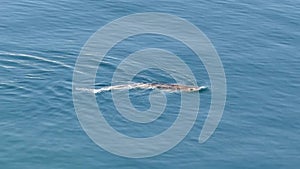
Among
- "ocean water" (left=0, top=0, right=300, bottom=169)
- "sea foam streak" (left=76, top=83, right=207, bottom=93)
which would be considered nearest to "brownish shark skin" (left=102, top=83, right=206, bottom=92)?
"sea foam streak" (left=76, top=83, right=207, bottom=93)

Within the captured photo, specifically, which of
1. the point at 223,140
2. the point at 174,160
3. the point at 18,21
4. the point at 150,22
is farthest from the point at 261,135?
the point at 18,21

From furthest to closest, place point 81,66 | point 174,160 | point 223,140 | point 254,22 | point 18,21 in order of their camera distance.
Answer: point 254,22
point 18,21
point 81,66
point 223,140
point 174,160

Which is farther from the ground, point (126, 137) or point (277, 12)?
point (277, 12)

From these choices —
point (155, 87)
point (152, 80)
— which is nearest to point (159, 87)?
point (155, 87)

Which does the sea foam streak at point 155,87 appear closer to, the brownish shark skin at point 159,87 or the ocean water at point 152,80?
the brownish shark skin at point 159,87

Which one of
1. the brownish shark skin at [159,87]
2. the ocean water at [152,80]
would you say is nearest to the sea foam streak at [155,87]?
the brownish shark skin at [159,87]

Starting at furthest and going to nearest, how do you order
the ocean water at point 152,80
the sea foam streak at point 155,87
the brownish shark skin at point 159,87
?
the brownish shark skin at point 159,87 → the sea foam streak at point 155,87 → the ocean water at point 152,80

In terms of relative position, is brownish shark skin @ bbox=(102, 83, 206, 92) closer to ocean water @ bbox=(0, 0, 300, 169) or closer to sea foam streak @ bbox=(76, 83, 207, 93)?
sea foam streak @ bbox=(76, 83, 207, 93)

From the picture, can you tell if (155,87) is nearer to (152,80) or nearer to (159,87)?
(159,87)

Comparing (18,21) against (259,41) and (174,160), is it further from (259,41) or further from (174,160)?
(174,160)
